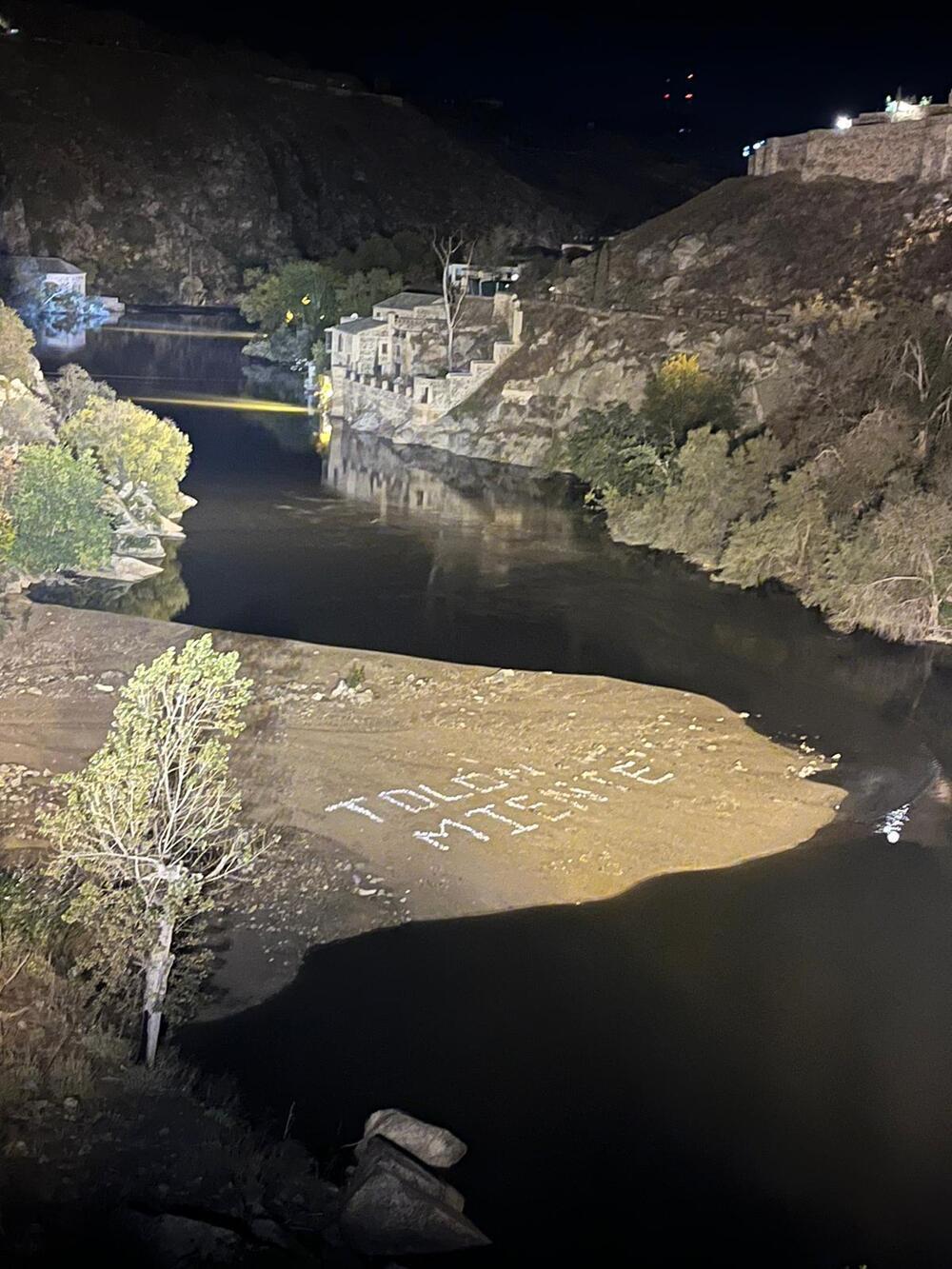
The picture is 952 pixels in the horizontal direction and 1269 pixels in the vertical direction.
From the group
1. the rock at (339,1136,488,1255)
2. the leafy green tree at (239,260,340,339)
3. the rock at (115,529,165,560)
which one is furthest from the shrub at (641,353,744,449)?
the rock at (339,1136,488,1255)

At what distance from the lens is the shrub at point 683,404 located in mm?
55531

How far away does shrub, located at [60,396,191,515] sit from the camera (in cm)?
4428

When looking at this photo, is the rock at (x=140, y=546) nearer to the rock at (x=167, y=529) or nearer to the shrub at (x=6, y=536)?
the rock at (x=167, y=529)

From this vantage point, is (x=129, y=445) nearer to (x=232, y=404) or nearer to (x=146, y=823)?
(x=146, y=823)

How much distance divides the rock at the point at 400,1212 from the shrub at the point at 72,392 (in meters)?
38.8

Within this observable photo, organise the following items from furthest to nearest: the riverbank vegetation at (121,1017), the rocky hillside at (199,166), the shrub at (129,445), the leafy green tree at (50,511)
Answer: the rocky hillside at (199,166) → the shrub at (129,445) → the leafy green tree at (50,511) → the riverbank vegetation at (121,1017)

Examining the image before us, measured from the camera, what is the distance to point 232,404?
76375mm

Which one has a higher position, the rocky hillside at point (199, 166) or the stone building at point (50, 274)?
the rocky hillside at point (199, 166)

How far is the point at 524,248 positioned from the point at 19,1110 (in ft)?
269

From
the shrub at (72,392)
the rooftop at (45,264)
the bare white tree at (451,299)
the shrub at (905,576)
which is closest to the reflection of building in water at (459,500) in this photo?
the bare white tree at (451,299)

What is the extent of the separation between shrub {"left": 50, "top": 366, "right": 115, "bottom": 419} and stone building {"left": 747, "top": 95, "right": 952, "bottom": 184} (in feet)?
134

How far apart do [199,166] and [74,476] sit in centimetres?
12526

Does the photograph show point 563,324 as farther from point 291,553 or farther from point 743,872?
point 743,872

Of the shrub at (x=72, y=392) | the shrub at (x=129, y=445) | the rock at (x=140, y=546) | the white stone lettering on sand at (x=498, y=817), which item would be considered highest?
the shrub at (x=72, y=392)
